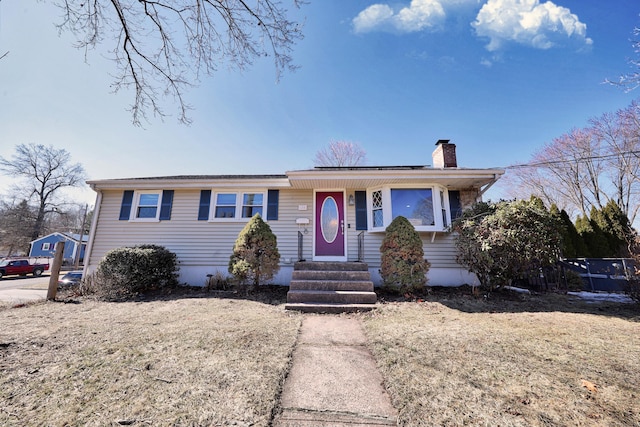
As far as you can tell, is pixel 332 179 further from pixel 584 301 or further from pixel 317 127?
pixel 584 301

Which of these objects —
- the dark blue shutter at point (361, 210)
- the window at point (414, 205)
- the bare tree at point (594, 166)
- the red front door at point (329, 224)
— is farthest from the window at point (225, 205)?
the bare tree at point (594, 166)

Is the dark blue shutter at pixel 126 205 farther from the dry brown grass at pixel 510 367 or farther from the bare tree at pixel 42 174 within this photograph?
the bare tree at pixel 42 174

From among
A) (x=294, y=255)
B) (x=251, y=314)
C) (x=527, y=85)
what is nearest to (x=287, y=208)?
(x=294, y=255)

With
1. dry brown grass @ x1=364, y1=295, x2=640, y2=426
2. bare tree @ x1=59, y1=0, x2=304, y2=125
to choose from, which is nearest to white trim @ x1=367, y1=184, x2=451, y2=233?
dry brown grass @ x1=364, y1=295, x2=640, y2=426

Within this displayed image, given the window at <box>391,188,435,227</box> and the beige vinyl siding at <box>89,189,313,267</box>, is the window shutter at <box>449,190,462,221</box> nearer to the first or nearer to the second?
the window at <box>391,188,435,227</box>

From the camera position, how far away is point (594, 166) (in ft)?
52.9

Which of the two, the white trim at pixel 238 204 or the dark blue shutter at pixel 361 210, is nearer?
the dark blue shutter at pixel 361 210

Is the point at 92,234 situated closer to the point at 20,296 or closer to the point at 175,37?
the point at 20,296

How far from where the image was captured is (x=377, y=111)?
416 inches

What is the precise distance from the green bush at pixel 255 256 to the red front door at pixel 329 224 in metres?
1.83

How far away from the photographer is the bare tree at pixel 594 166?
14.2 metres

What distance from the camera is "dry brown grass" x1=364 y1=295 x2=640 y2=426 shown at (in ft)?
6.19

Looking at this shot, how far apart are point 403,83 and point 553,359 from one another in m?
9.19

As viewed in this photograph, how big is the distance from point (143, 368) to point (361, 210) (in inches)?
256
